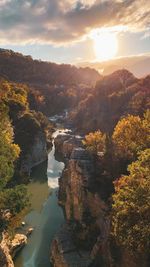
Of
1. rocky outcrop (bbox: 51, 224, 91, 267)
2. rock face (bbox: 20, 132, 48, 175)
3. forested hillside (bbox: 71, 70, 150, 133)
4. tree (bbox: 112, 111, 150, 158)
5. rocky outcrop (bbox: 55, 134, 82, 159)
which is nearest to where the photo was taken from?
rocky outcrop (bbox: 51, 224, 91, 267)

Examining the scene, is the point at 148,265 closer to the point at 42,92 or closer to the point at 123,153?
the point at 123,153

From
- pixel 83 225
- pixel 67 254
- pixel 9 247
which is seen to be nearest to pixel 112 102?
pixel 83 225

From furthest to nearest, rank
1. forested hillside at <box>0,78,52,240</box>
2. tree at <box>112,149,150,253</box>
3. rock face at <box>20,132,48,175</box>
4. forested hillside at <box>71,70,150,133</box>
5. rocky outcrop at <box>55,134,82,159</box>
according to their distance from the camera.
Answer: forested hillside at <box>71,70,150,133</box>
rocky outcrop at <box>55,134,82,159</box>
rock face at <box>20,132,48,175</box>
forested hillside at <box>0,78,52,240</box>
tree at <box>112,149,150,253</box>

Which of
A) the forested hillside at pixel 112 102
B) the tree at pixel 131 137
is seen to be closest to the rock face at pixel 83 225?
the tree at pixel 131 137

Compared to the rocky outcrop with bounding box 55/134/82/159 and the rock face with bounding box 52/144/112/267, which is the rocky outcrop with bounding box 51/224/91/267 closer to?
the rock face with bounding box 52/144/112/267

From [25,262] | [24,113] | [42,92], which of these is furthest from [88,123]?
[25,262]

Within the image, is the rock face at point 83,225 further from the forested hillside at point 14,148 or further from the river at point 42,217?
the forested hillside at point 14,148

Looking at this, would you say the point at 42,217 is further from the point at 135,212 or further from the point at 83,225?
the point at 135,212

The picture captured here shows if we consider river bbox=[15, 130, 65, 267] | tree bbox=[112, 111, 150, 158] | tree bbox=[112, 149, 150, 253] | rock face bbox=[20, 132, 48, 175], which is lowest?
river bbox=[15, 130, 65, 267]

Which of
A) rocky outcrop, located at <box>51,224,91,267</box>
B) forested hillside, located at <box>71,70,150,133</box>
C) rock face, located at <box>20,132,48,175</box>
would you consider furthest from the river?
forested hillside, located at <box>71,70,150,133</box>
